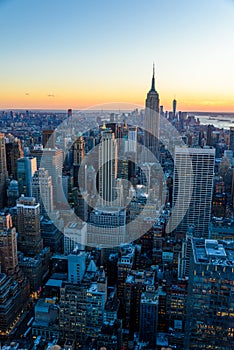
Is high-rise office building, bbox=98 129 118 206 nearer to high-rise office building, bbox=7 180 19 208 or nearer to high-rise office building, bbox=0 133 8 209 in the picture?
high-rise office building, bbox=7 180 19 208

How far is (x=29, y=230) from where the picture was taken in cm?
624

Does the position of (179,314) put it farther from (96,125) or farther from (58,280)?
(96,125)

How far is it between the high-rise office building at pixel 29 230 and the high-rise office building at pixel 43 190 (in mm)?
1272

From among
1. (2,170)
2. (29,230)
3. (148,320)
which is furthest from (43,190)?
(148,320)

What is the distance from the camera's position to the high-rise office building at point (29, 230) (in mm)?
6195

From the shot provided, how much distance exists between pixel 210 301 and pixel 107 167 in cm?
619

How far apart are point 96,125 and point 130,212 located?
244cm

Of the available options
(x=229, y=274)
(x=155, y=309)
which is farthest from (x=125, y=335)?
(x=229, y=274)

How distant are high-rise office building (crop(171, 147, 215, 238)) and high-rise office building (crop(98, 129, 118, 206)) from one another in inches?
68.1

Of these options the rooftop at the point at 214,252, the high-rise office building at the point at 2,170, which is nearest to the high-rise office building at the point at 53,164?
the high-rise office building at the point at 2,170

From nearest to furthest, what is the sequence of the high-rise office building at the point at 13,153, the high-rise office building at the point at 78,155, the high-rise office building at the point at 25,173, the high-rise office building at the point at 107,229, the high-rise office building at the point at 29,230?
the high-rise office building at the point at 29,230 < the high-rise office building at the point at 107,229 < the high-rise office building at the point at 25,173 < the high-rise office building at the point at 78,155 < the high-rise office building at the point at 13,153

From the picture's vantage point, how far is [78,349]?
3.89 meters

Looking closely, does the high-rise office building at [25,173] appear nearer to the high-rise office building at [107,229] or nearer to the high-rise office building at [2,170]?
the high-rise office building at [2,170]

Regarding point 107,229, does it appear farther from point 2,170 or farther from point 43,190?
point 2,170
